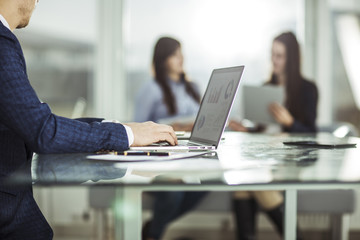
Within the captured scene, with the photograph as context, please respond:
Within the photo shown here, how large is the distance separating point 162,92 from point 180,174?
231 cm

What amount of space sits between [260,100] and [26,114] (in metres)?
1.83

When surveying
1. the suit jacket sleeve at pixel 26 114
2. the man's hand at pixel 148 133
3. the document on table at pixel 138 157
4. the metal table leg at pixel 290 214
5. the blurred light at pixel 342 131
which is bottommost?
the blurred light at pixel 342 131

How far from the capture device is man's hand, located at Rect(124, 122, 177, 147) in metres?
1.37

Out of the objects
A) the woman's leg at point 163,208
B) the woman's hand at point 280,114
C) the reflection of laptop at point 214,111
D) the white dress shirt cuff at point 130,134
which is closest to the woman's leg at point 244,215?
the woman's leg at point 163,208

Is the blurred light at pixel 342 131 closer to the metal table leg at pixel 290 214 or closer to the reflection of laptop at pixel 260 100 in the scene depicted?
the reflection of laptop at pixel 260 100

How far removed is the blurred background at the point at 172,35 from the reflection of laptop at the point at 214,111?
2.02 meters

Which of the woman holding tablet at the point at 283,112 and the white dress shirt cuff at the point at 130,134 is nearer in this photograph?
the white dress shirt cuff at the point at 130,134

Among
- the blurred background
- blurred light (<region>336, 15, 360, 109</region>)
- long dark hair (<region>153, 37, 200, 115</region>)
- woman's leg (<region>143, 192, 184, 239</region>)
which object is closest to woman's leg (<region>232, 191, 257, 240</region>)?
woman's leg (<region>143, 192, 184, 239</region>)

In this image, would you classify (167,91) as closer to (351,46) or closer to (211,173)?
(351,46)

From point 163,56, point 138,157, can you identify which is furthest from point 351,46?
point 138,157

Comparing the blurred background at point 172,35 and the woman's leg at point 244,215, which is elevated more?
the blurred background at point 172,35

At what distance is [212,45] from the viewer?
366 centimetres

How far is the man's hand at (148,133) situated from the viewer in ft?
4.48

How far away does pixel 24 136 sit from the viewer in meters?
1.14
